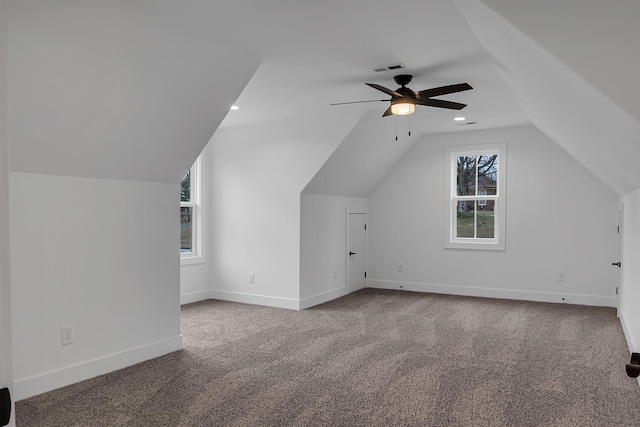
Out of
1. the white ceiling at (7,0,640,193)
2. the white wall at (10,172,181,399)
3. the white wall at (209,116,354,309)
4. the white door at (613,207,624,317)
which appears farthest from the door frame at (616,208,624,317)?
the white wall at (10,172,181,399)

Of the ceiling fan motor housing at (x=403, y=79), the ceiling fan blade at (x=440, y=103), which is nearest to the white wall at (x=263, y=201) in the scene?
the ceiling fan motor housing at (x=403, y=79)

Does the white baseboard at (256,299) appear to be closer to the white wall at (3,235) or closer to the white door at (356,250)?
the white door at (356,250)

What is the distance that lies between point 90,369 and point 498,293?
5479mm

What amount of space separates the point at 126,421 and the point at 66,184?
171 centimetres

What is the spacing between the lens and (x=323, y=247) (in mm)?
6500

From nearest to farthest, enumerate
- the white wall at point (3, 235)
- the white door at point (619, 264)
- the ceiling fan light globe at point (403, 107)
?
the white wall at point (3, 235)
the ceiling fan light globe at point (403, 107)
the white door at point (619, 264)

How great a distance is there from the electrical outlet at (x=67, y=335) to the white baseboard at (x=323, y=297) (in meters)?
3.04

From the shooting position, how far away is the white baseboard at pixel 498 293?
6.27 metres

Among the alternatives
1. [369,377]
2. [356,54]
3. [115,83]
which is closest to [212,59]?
[115,83]

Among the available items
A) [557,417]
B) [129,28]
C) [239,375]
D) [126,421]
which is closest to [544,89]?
[557,417]

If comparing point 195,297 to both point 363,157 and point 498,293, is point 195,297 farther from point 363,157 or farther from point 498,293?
point 498,293

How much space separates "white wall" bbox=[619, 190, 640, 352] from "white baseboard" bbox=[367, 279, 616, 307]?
0.89m

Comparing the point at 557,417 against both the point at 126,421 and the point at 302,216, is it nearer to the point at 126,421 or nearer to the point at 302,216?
the point at 126,421

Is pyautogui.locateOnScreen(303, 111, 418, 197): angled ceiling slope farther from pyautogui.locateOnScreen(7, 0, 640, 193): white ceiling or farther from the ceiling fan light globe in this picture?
pyautogui.locateOnScreen(7, 0, 640, 193): white ceiling
